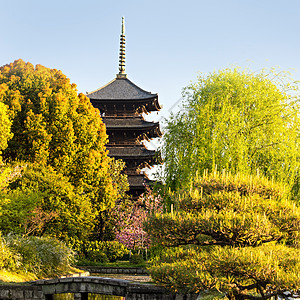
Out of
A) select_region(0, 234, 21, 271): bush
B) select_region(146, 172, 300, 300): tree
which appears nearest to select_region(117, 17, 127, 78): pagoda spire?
select_region(0, 234, 21, 271): bush

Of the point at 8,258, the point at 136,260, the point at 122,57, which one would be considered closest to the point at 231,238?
the point at 8,258

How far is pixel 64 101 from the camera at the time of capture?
20.6 metres

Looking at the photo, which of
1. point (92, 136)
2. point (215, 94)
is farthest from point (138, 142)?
point (215, 94)

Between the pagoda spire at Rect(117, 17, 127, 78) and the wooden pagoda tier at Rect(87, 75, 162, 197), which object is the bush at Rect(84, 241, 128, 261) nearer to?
the wooden pagoda tier at Rect(87, 75, 162, 197)

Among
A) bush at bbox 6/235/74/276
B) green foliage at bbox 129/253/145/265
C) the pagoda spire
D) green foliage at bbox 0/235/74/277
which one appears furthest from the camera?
Answer: the pagoda spire

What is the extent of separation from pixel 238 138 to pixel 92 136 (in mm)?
11301

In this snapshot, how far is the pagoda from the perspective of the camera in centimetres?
3362

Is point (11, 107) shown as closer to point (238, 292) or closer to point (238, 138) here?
point (238, 138)

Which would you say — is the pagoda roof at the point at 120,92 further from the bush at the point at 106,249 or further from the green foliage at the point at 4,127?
the green foliage at the point at 4,127

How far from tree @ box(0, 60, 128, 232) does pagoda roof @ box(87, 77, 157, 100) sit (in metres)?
13.3

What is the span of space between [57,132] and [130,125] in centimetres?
1460

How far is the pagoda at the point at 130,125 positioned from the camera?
33.6 metres

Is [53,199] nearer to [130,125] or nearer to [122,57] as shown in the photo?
[130,125]

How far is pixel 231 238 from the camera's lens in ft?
25.1
